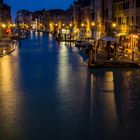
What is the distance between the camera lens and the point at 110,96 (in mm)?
21391

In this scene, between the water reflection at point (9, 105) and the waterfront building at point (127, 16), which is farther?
the waterfront building at point (127, 16)

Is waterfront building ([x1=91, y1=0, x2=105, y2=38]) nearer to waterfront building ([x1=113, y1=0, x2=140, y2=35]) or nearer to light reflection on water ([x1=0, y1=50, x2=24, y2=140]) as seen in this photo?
waterfront building ([x1=113, y1=0, x2=140, y2=35])

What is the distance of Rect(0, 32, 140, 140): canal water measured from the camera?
570 inches

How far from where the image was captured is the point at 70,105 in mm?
19156

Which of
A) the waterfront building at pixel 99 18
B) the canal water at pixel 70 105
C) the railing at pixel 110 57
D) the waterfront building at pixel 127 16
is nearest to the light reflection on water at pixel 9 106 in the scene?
the canal water at pixel 70 105

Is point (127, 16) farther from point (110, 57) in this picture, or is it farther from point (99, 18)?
point (110, 57)

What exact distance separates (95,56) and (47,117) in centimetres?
1924

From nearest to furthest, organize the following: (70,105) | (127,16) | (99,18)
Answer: (70,105) < (127,16) < (99,18)

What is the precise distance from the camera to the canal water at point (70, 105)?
47.5 ft

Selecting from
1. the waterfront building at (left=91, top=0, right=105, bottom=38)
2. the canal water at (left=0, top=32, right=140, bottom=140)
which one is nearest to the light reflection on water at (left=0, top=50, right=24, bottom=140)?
the canal water at (left=0, top=32, right=140, bottom=140)

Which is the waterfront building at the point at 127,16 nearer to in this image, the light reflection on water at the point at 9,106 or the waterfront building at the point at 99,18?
the waterfront building at the point at 99,18

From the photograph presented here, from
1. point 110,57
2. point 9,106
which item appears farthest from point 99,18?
point 9,106

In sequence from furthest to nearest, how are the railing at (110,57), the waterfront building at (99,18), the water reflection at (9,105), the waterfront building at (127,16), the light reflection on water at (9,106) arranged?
the waterfront building at (99,18) < the waterfront building at (127,16) < the railing at (110,57) < the water reflection at (9,105) < the light reflection on water at (9,106)

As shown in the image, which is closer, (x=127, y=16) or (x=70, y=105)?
(x=70, y=105)
